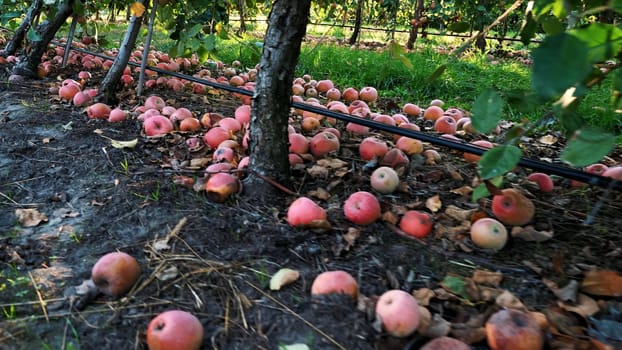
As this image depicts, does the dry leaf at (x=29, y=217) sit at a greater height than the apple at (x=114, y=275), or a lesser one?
lesser

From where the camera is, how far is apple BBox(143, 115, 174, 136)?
2.67 m

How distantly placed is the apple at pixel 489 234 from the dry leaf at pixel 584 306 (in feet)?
1.09

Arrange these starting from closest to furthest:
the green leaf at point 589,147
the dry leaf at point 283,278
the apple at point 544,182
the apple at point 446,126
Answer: the green leaf at point 589,147
the dry leaf at point 283,278
the apple at point 544,182
the apple at point 446,126

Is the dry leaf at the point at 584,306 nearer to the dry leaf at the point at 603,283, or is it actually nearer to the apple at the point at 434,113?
the dry leaf at the point at 603,283

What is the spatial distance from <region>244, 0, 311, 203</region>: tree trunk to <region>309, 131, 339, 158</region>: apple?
15.9 inches

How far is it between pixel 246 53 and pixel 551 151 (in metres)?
4.26

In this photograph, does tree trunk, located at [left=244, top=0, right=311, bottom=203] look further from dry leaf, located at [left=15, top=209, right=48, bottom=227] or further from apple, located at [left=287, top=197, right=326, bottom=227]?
dry leaf, located at [left=15, top=209, right=48, bottom=227]

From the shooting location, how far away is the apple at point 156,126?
2672 mm

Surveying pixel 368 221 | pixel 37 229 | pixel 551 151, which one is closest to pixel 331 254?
pixel 368 221

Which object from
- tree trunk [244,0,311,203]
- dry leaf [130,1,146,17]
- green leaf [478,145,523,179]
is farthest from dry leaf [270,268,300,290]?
dry leaf [130,1,146,17]

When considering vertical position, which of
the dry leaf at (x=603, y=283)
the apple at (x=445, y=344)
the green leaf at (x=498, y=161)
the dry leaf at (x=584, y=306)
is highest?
the green leaf at (x=498, y=161)

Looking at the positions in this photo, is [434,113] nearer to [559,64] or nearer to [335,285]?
[335,285]

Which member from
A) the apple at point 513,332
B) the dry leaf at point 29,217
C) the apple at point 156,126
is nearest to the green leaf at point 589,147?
the apple at point 513,332

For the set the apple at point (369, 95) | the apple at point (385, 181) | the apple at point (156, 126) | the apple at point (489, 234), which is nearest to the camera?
the apple at point (489, 234)
